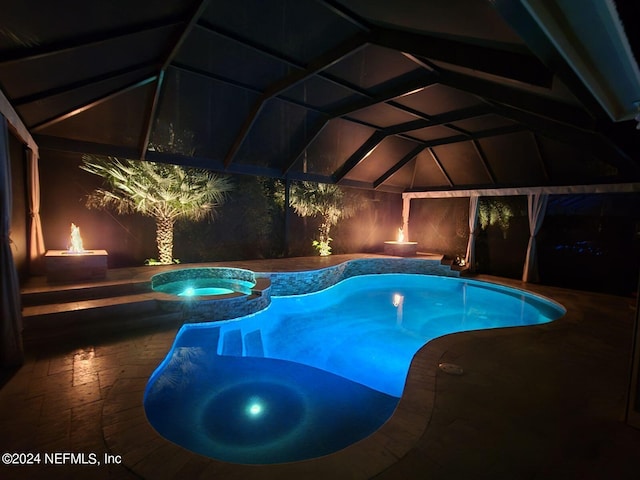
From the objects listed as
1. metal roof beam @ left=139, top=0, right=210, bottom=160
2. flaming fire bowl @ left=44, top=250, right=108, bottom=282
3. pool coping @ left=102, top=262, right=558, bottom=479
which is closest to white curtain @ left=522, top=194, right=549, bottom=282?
pool coping @ left=102, top=262, right=558, bottom=479

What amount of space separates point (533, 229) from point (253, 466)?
31.1 ft

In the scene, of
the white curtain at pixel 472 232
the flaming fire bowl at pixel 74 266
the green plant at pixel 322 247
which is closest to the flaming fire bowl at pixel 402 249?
the white curtain at pixel 472 232

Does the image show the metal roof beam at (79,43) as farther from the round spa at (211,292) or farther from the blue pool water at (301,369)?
the blue pool water at (301,369)

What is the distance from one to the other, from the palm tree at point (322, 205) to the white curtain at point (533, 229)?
565 cm

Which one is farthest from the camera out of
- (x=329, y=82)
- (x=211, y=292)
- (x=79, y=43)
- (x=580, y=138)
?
(x=211, y=292)

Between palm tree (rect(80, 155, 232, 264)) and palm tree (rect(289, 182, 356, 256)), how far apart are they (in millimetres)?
2390

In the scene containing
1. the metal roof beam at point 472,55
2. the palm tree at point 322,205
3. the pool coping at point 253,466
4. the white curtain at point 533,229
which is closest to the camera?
the pool coping at point 253,466

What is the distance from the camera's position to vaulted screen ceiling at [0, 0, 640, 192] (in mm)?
2910

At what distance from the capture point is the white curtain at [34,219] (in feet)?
18.0

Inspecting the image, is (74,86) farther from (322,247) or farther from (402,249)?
(402,249)

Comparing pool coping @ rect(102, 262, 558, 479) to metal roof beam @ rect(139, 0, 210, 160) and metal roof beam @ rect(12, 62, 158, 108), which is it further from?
metal roof beam @ rect(12, 62, 158, 108)

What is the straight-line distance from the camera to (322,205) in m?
10.5

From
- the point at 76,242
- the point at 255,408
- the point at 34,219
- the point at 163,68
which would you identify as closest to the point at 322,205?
the point at 163,68

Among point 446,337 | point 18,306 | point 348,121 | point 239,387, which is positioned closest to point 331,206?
point 348,121
